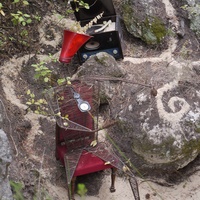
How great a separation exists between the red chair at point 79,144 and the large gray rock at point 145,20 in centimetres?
155

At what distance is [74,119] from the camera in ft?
12.9

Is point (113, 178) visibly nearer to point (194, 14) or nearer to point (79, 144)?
point (79, 144)

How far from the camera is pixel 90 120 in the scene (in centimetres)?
402

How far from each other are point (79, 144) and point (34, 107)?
29.6 inches

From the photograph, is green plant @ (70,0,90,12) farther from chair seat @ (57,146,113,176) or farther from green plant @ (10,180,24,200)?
green plant @ (10,180,24,200)

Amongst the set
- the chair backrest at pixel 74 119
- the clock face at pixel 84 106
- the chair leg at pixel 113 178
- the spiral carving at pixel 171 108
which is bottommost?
the chair leg at pixel 113 178

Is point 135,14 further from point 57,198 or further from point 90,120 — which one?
point 57,198

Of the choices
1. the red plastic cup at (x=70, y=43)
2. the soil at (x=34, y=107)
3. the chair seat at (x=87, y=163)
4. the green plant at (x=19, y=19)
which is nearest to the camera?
the chair seat at (x=87, y=163)

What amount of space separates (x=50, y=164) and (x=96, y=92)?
769 mm

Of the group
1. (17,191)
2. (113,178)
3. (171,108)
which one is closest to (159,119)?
(171,108)

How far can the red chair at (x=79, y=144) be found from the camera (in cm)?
385

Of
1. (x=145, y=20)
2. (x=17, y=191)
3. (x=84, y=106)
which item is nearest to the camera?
(x=17, y=191)

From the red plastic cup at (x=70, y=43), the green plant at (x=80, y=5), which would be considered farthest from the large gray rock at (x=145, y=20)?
the red plastic cup at (x=70, y=43)

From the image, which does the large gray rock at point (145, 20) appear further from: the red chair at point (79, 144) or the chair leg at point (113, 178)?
the chair leg at point (113, 178)
